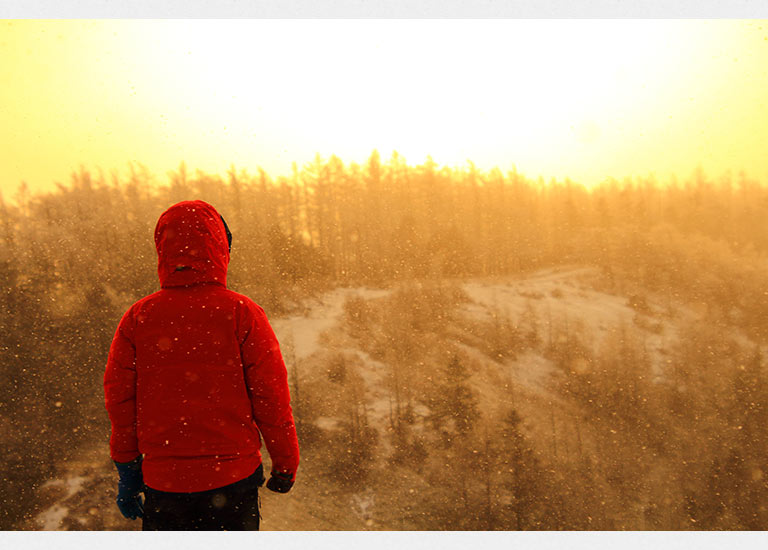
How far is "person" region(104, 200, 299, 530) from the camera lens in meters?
0.95

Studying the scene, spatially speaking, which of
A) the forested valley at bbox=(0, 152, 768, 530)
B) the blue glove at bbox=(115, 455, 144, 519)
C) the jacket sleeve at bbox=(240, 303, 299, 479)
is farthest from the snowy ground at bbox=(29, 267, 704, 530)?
the jacket sleeve at bbox=(240, 303, 299, 479)

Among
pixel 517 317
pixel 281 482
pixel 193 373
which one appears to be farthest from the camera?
pixel 517 317

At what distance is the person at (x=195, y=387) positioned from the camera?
95cm

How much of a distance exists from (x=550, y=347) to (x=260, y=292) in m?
2.49

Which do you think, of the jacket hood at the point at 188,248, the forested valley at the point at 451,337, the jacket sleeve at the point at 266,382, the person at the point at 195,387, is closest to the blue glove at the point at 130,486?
the person at the point at 195,387

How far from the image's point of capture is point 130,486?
1118mm

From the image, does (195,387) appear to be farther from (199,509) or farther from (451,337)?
(451,337)

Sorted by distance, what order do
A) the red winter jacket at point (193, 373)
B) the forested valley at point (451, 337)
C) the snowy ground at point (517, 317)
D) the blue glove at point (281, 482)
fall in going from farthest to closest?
the snowy ground at point (517, 317) < the forested valley at point (451, 337) < the blue glove at point (281, 482) < the red winter jacket at point (193, 373)

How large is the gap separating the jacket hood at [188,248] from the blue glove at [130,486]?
1.77 ft

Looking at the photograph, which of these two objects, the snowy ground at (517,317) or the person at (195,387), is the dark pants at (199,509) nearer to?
the person at (195,387)

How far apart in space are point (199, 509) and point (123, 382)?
0.38 meters

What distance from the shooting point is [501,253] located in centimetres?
331

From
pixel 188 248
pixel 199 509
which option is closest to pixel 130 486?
pixel 199 509

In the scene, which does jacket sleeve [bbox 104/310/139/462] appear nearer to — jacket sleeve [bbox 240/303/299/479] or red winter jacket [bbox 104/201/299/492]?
red winter jacket [bbox 104/201/299/492]
